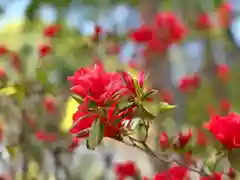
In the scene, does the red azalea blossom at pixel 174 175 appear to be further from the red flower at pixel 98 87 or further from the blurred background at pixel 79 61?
the blurred background at pixel 79 61

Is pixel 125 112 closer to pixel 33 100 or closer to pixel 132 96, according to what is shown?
pixel 132 96

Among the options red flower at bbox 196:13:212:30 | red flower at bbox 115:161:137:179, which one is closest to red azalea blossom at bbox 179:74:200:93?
red flower at bbox 196:13:212:30

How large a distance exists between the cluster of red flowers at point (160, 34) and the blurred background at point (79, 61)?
0.13m

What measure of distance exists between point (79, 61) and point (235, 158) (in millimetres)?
1417

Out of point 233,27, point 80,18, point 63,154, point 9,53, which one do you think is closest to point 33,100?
point 63,154

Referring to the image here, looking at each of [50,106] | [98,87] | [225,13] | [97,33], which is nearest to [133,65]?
[50,106]

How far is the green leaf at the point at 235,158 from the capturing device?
2.26 feet

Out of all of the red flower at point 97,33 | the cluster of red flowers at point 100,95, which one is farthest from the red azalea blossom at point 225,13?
the cluster of red flowers at point 100,95

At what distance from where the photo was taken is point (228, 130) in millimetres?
693

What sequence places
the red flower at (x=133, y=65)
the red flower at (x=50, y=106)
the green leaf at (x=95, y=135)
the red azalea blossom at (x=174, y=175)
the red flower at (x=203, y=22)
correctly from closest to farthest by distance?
the green leaf at (x=95, y=135) → the red azalea blossom at (x=174, y=175) → the red flower at (x=50, y=106) → the red flower at (x=133, y=65) → the red flower at (x=203, y=22)

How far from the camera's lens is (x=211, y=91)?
3.72m

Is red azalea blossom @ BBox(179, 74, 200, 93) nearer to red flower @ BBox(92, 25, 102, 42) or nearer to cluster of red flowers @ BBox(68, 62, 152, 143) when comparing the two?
red flower @ BBox(92, 25, 102, 42)

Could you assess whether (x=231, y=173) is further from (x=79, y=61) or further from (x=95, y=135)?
(x=79, y=61)

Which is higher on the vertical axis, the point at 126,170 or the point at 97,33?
the point at 97,33
